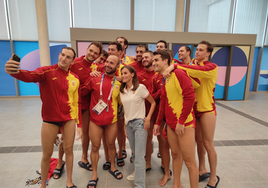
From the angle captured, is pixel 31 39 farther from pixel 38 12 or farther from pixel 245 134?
pixel 245 134

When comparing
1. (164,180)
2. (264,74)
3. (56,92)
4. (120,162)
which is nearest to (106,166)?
(120,162)

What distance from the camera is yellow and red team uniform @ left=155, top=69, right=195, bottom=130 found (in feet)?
5.39

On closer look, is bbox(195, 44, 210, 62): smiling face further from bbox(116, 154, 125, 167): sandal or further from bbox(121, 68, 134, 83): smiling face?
bbox(116, 154, 125, 167): sandal

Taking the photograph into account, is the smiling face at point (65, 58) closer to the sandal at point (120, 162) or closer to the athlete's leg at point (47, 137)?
the athlete's leg at point (47, 137)

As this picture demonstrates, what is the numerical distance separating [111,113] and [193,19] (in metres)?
8.59

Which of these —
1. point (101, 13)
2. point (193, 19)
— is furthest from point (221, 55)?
point (101, 13)

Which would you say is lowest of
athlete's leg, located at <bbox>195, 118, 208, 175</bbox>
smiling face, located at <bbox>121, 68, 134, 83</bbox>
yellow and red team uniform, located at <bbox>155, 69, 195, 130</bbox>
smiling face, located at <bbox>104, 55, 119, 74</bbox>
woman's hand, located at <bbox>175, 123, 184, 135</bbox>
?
athlete's leg, located at <bbox>195, 118, 208, 175</bbox>

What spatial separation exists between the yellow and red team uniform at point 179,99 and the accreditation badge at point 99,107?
87 centimetres

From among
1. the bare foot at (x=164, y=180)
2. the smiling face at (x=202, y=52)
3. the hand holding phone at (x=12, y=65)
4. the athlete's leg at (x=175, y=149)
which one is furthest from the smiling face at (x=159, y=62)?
the bare foot at (x=164, y=180)

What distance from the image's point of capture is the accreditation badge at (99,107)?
2195 mm

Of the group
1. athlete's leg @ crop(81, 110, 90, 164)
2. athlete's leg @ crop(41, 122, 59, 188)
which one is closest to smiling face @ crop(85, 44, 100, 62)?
athlete's leg @ crop(81, 110, 90, 164)

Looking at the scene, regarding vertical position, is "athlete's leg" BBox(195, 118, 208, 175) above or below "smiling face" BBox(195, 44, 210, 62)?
below

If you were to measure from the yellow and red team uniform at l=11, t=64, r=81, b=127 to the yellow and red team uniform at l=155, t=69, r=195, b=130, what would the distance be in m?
1.25

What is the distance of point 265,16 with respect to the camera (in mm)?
9250
